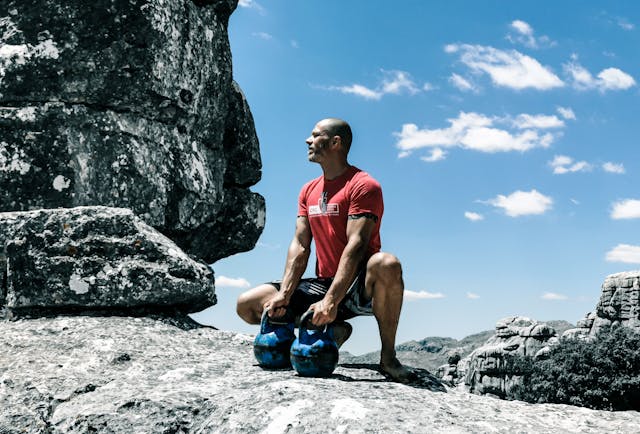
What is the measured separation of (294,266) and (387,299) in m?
0.77

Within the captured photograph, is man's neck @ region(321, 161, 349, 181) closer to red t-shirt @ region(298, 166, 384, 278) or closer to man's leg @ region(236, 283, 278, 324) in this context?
red t-shirt @ region(298, 166, 384, 278)

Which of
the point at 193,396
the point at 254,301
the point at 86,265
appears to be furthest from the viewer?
the point at 86,265

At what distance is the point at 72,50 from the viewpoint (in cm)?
685

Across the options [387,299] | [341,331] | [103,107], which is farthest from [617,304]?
[387,299]

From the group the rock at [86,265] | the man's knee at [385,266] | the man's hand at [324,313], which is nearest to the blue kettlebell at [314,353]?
the man's hand at [324,313]

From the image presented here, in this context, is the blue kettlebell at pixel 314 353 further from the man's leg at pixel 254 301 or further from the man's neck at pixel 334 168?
the man's neck at pixel 334 168

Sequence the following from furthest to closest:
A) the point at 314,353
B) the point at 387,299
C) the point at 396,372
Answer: the point at 396,372
the point at 387,299
the point at 314,353

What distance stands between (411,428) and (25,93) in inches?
202

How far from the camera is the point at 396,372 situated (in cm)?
490

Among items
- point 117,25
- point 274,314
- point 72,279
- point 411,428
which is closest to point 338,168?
point 274,314

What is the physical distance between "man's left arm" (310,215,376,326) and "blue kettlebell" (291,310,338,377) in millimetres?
93

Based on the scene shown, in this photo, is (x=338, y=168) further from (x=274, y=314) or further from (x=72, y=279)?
(x=72, y=279)

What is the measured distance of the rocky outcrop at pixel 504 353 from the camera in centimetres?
3668

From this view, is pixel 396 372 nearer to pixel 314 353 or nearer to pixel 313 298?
pixel 314 353
